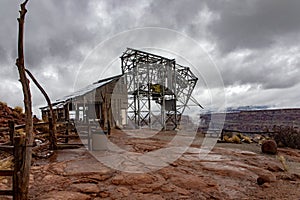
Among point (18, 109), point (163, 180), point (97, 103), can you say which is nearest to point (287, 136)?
point (163, 180)

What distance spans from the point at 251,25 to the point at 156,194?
306 inches

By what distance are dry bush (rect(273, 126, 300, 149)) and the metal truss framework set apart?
8.13 m

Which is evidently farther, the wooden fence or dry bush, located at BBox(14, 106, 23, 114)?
dry bush, located at BBox(14, 106, 23, 114)

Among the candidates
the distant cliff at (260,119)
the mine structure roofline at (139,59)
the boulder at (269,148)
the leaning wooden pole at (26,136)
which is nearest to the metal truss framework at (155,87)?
the mine structure roofline at (139,59)

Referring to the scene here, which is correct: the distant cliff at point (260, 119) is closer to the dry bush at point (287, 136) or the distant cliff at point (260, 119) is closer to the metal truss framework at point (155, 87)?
the dry bush at point (287, 136)

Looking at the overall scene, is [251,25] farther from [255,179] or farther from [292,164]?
[255,179]

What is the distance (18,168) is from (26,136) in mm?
398

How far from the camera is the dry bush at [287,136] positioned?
9133 mm

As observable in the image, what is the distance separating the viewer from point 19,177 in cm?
282

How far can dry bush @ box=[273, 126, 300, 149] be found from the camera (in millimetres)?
9133

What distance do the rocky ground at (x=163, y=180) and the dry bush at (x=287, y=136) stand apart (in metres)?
4.10

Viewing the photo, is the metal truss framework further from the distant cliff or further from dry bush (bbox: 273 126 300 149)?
dry bush (bbox: 273 126 300 149)

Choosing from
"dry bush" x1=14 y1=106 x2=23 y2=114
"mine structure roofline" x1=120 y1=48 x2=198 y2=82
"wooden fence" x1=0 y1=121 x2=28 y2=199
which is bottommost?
"wooden fence" x1=0 y1=121 x2=28 y2=199

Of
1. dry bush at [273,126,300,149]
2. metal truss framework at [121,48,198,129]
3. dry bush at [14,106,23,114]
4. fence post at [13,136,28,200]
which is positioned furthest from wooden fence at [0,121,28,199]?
metal truss framework at [121,48,198,129]
